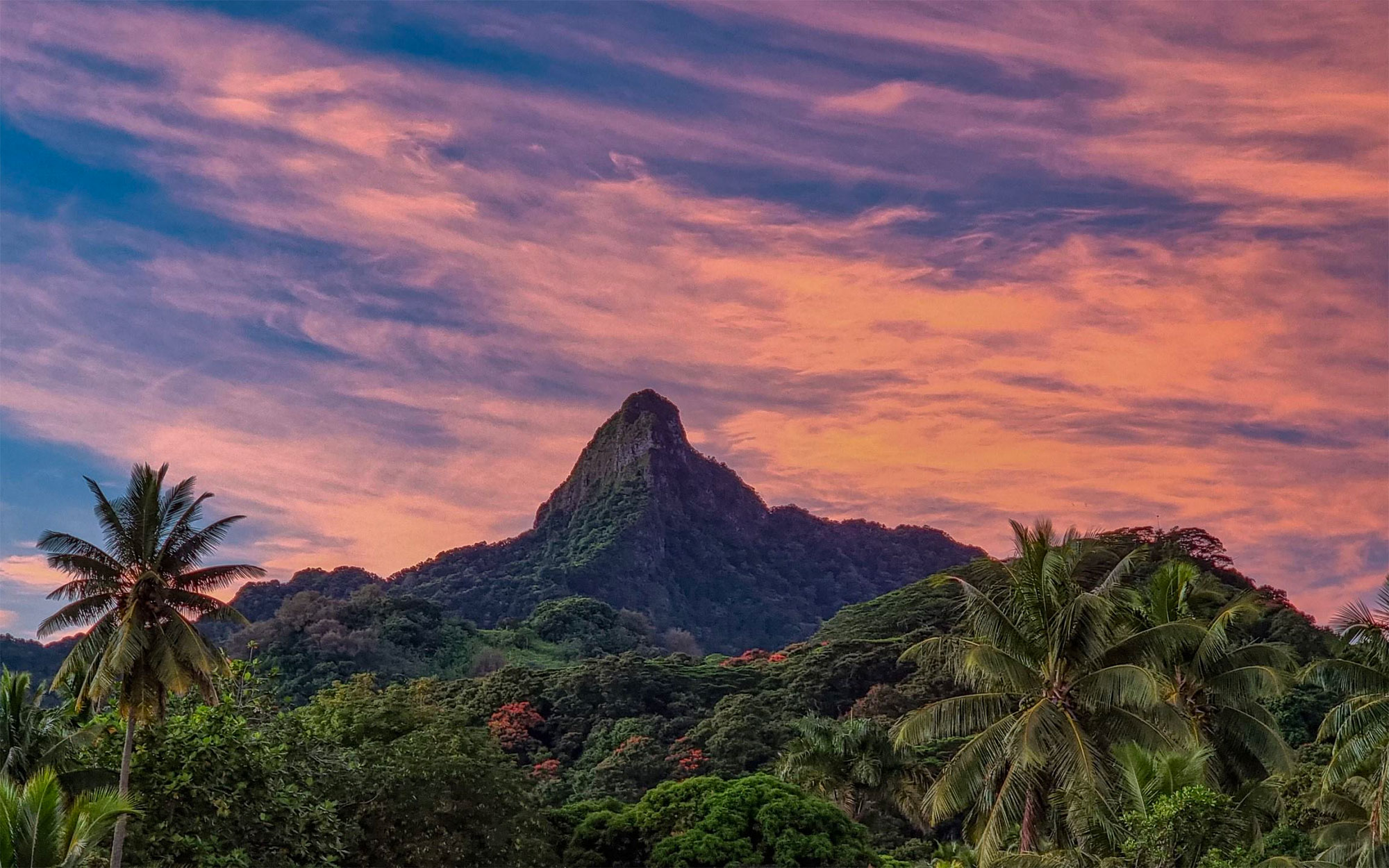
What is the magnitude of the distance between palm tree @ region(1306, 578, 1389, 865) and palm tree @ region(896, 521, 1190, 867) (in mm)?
3048

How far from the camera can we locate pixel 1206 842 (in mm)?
20156

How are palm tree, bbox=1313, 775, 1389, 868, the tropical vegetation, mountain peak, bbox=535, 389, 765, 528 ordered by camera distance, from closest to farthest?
1. the tropical vegetation
2. palm tree, bbox=1313, 775, 1389, 868
3. mountain peak, bbox=535, 389, 765, 528

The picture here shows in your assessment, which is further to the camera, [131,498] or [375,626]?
[375,626]

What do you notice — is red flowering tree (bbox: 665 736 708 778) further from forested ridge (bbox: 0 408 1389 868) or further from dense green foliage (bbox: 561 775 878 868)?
dense green foliage (bbox: 561 775 878 868)

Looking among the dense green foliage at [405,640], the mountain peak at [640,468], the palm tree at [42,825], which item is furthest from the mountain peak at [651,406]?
the palm tree at [42,825]

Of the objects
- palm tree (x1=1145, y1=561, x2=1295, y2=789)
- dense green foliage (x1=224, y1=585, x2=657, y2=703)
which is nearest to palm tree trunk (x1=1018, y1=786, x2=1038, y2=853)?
palm tree (x1=1145, y1=561, x2=1295, y2=789)

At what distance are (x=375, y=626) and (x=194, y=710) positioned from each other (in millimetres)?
70161

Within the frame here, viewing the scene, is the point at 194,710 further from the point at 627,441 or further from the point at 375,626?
the point at 627,441

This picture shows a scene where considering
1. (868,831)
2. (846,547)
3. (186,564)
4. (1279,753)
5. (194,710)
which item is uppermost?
(846,547)

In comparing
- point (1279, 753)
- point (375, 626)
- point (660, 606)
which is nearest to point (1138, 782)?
point (1279, 753)

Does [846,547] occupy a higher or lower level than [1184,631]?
higher

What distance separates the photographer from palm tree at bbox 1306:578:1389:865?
24.8m

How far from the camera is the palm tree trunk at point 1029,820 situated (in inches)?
1027

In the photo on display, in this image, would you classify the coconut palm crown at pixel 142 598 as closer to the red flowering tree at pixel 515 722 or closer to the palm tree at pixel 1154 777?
the palm tree at pixel 1154 777
